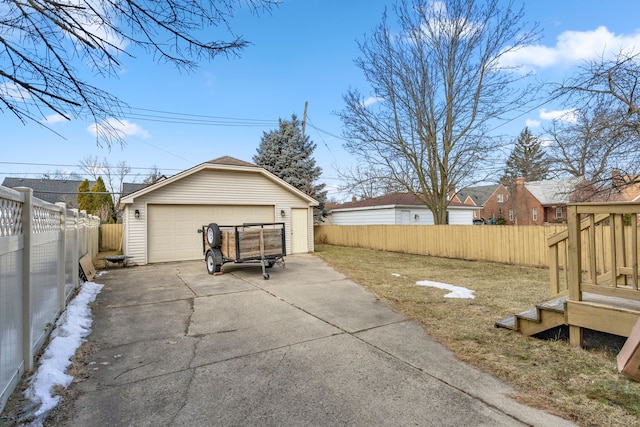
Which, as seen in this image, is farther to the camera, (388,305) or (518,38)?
(518,38)

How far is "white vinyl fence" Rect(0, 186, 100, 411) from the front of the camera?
93.7 inches

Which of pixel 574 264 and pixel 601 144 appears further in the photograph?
pixel 601 144

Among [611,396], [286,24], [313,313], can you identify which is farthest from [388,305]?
[286,24]

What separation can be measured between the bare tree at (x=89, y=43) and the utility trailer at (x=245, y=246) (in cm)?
505

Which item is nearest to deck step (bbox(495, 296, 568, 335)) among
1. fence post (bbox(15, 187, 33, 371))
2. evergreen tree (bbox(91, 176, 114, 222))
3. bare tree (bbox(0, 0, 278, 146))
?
bare tree (bbox(0, 0, 278, 146))

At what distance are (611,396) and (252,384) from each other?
2963mm

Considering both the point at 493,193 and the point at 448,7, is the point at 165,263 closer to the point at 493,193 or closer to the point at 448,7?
the point at 448,7

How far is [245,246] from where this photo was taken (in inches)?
319

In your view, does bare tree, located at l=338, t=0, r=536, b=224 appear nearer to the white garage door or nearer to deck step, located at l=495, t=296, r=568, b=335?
the white garage door

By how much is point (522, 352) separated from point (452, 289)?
3.37 metres

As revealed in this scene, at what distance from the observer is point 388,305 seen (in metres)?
5.68

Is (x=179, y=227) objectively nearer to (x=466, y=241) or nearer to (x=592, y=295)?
(x=466, y=241)

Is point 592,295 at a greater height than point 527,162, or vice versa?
point 527,162

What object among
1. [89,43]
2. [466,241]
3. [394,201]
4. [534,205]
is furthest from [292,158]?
[534,205]
